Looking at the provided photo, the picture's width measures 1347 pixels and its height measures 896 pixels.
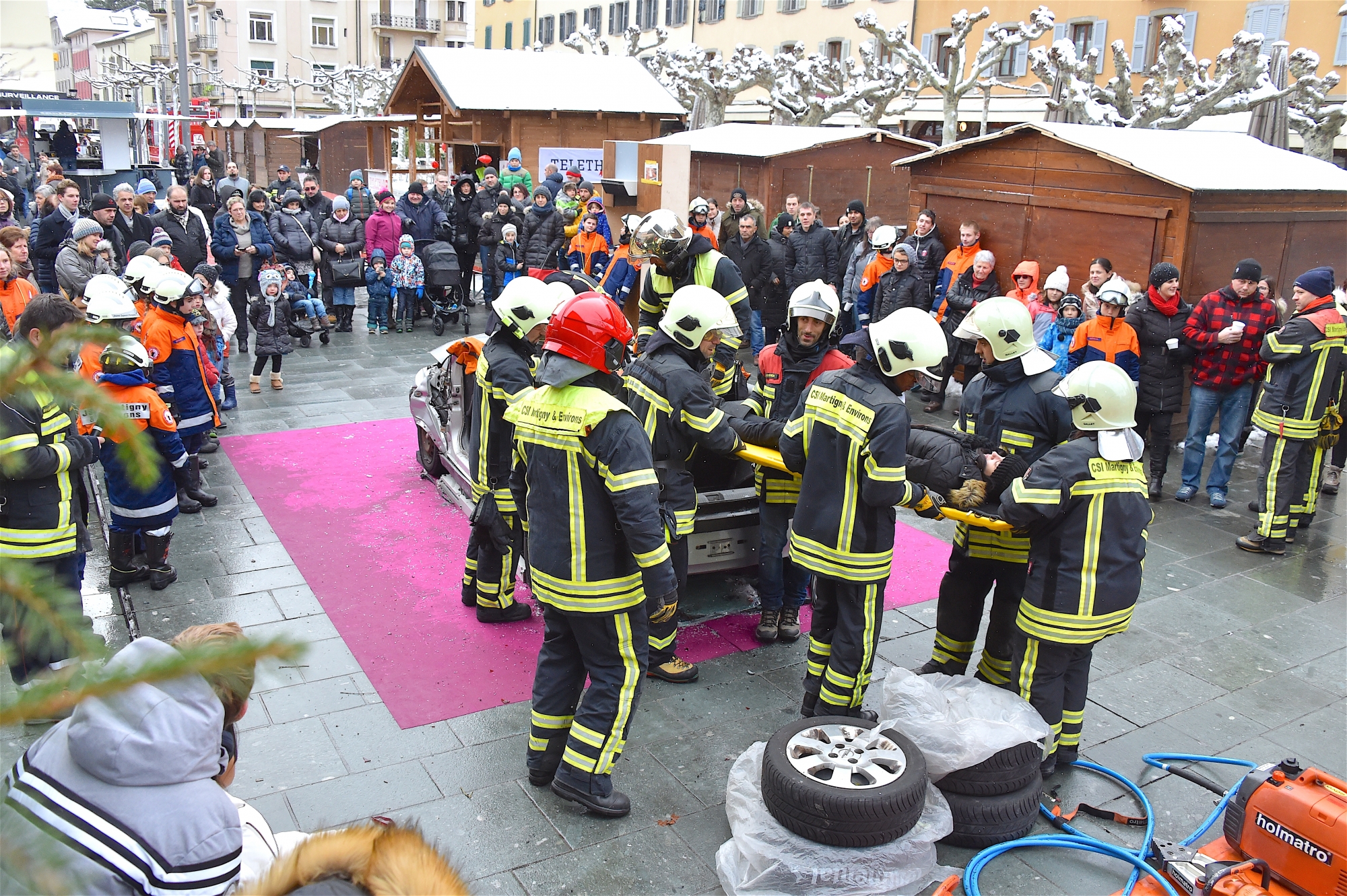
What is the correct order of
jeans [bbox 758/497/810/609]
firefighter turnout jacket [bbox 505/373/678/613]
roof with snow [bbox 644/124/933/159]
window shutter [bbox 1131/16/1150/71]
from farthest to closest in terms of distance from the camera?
window shutter [bbox 1131/16/1150/71] → roof with snow [bbox 644/124/933/159] → jeans [bbox 758/497/810/609] → firefighter turnout jacket [bbox 505/373/678/613]

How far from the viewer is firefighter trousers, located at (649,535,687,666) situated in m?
5.40

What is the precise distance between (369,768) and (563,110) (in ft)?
59.2

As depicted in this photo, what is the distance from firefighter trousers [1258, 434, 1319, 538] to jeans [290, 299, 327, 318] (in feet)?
36.0

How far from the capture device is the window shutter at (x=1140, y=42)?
28.0m

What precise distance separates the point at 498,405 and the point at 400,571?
67.6 inches

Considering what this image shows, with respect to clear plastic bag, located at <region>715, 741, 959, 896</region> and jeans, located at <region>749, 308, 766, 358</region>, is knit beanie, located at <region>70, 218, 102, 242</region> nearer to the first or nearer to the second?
jeans, located at <region>749, 308, 766, 358</region>

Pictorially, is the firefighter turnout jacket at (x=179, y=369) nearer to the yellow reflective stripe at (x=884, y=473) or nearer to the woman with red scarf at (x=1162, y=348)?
the yellow reflective stripe at (x=884, y=473)

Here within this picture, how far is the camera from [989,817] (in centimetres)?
412

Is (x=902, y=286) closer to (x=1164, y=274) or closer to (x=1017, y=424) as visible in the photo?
(x=1164, y=274)

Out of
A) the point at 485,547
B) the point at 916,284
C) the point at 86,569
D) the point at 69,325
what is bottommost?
the point at 86,569

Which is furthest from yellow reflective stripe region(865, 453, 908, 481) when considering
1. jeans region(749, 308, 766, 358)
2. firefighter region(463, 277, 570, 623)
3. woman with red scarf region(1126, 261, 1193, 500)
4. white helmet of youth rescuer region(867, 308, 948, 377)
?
jeans region(749, 308, 766, 358)

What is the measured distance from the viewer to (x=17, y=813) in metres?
1.07

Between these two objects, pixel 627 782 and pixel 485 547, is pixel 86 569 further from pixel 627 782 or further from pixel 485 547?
pixel 627 782

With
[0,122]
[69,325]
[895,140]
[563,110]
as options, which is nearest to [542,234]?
[895,140]
